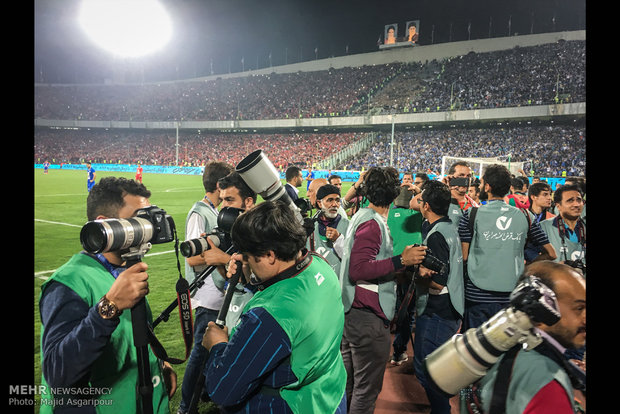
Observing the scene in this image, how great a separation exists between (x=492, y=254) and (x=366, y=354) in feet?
5.16

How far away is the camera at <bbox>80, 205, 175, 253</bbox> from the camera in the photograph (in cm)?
155

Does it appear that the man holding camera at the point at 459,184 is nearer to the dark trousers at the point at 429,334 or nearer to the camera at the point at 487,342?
the dark trousers at the point at 429,334

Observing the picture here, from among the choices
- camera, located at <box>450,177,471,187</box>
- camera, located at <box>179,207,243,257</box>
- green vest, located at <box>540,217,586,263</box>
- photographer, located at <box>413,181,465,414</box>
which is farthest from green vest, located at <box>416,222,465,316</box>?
camera, located at <box>450,177,471,187</box>

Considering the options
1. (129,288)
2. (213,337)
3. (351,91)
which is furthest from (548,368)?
(351,91)

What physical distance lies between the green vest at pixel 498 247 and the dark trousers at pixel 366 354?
1.22 meters

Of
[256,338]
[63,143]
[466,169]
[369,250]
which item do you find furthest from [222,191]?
[63,143]

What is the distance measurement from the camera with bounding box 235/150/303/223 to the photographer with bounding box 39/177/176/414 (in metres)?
0.61

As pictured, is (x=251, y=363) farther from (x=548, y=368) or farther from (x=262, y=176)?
(x=262, y=176)

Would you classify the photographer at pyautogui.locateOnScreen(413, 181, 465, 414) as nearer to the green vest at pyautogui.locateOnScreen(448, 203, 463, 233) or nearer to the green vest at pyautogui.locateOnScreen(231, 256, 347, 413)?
the green vest at pyautogui.locateOnScreen(448, 203, 463, 233)

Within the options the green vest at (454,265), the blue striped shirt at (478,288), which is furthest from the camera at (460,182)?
the green vest at (454,265)

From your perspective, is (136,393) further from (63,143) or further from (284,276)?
(63,143)

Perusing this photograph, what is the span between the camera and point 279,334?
1545 mm
